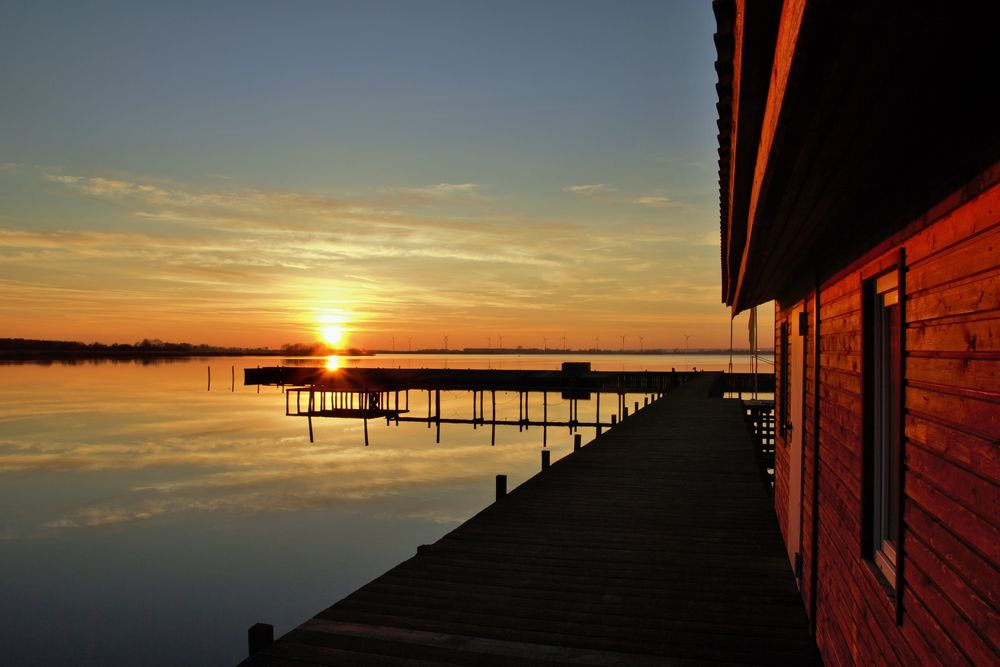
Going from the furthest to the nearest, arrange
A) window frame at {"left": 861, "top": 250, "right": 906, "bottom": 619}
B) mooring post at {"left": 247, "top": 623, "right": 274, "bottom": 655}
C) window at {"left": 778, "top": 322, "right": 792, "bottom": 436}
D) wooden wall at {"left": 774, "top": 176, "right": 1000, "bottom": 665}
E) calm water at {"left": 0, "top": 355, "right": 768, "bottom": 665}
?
calm water at {"left": 0, "top": 355, "right": 768, "bottom": 665} < window at {"left": 778, "top": 322, "right": 792, "bottom": 436} < mooring post at {"left": 247, "top": 623, "right": 274, "bottom": 655} < window frame at {"left": 861, "top": 250, "right": 906, "bottom": 619} < wooden wall at {"left": 774, "top": 176, "right": 1000, "bottom": 665}

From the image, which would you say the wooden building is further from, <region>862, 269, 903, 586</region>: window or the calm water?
the calm water

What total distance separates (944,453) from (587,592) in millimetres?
4144

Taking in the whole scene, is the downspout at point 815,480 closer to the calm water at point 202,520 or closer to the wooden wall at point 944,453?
the wooden wall at point 944,453

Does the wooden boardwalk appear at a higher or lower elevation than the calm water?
higher

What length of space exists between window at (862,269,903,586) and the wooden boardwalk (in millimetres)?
1655

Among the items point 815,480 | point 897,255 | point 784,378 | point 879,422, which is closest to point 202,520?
point 784,378

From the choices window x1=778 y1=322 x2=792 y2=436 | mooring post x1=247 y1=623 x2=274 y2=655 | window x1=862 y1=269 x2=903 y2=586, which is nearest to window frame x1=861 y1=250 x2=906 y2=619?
window x1=862 y1=269 x2=903 y2=586

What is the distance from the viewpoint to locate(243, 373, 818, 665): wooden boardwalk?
4.81 m

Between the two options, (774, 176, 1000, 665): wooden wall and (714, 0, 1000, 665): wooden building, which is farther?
(774, 176, 1000, 665): wooden wall

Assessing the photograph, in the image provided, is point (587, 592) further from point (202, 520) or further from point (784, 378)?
point (202, 520)

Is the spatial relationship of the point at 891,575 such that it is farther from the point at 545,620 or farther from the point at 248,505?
the point at 248,505

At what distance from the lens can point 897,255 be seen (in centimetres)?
294

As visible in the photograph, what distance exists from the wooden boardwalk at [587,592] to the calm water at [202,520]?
7.24m

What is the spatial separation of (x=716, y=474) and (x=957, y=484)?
970 centimetres
